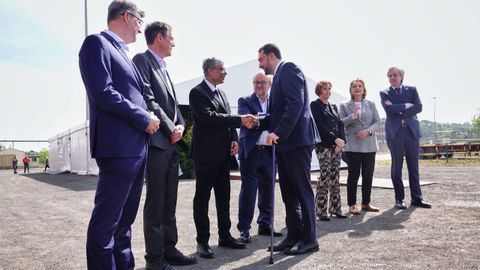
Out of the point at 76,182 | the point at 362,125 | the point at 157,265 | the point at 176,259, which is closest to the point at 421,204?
the point at 362,125

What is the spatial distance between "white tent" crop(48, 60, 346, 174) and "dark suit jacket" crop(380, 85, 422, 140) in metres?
1.90

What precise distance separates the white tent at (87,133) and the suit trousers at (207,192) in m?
4.43

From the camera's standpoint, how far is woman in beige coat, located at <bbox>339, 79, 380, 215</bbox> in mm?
5980

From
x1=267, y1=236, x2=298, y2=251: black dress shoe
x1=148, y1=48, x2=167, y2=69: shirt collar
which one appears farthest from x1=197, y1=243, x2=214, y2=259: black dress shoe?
x1=148, y1=48, x2=167, y2=69: shirt collar

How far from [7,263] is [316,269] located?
9.08 feet

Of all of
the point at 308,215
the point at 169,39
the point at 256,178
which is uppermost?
the point at 169,39

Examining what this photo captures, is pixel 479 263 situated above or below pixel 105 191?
below

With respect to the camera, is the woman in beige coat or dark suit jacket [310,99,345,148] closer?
dark suit jacket [310,99,345,148]

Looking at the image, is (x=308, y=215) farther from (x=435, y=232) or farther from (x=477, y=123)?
(x=477, y=123)

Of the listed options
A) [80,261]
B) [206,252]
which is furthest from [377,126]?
[80,261]

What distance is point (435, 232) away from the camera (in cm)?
446

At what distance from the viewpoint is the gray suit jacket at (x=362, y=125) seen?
6.01 metres

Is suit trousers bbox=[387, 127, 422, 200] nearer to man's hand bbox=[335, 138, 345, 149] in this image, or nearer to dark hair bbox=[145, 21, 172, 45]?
man's hand bbox=[335, 138, 345, 149]

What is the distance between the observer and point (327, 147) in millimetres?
5578
